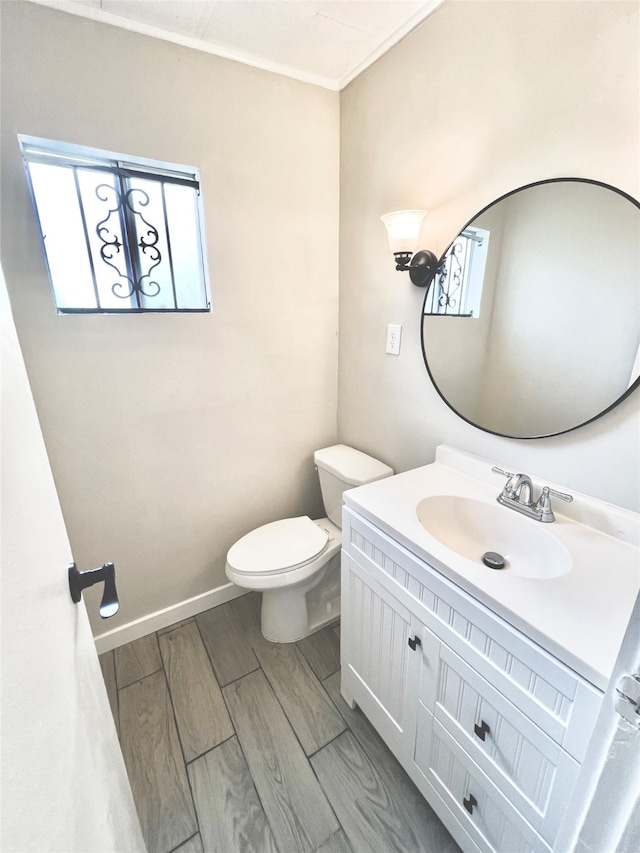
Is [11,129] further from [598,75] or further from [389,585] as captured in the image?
[389,585]

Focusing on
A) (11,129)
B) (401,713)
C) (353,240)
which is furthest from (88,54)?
(401,713)

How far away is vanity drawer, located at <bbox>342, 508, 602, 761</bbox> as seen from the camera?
67cm

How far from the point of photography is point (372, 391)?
69.1 inches

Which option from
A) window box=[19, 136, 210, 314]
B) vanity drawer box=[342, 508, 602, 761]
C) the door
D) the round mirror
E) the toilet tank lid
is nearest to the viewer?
the door

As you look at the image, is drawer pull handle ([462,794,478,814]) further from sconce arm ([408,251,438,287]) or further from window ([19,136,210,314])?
window ([19,136,210,314])

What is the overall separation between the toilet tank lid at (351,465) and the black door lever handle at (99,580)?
1.06m

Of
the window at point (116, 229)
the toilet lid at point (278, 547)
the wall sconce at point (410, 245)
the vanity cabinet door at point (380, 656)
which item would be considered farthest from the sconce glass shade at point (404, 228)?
the toilet lid at point (278, 547)

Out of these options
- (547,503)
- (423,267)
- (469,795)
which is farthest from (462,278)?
(469,795)

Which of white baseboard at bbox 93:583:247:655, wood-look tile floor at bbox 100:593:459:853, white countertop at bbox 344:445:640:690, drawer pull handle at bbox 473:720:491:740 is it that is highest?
white countertop at bbox 344:445:640:690

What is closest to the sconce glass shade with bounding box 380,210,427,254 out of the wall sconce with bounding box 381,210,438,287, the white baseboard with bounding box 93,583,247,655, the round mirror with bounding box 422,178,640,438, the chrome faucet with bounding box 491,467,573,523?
the wall sconce with bounding box 381,210,438,287

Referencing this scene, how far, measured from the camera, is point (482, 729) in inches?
33.6

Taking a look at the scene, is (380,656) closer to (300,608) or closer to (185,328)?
(300,608)

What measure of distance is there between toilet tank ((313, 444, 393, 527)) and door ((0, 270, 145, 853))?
43.6 inches

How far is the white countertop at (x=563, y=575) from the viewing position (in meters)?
0.70
